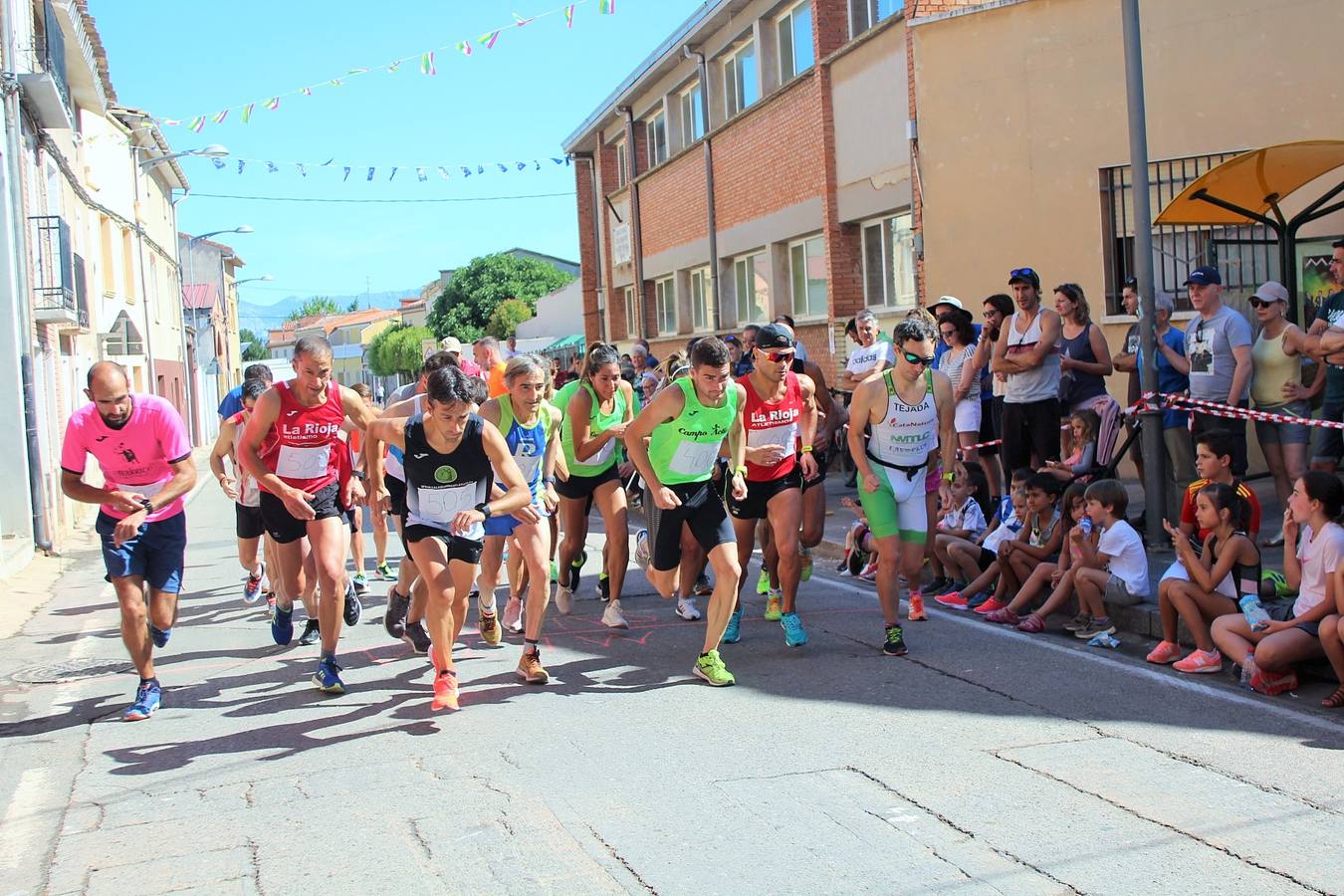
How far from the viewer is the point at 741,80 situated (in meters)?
23.6

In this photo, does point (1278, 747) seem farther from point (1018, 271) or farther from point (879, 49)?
point (879, 49)

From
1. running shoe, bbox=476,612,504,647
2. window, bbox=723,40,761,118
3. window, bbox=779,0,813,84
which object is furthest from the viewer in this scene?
window, bbox=723,40,761,118

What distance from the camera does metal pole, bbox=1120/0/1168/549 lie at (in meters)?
9.47

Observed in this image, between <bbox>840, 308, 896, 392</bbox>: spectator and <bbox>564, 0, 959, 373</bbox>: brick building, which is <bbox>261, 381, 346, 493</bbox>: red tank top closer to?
<bbox>840, 308, 896, 392</bbox>: spectator

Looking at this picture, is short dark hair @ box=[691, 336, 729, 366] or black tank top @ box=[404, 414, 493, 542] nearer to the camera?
black tank top @ box=[404, 414, 493, 542]

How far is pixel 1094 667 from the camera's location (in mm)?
7180

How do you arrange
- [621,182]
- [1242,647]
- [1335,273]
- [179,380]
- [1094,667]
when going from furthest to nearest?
[179,380], [621,182], [1335,273], [1094,667], [1242,647]

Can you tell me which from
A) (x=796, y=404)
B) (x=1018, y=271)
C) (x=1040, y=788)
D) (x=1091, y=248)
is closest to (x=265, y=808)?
(x=1040, y=788)

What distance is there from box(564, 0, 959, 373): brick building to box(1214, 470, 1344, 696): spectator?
31.7 feet

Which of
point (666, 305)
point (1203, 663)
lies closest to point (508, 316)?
point (666, 305)

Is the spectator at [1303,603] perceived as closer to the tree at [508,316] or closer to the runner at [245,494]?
the runner at [245,494]

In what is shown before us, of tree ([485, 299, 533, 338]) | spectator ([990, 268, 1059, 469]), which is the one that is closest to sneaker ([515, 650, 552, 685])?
spectator ([990, 268, 1059, 469])

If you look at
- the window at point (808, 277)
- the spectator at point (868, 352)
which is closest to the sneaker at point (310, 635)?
the spectator at point (868, 352)

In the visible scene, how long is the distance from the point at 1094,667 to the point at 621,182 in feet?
89.2
